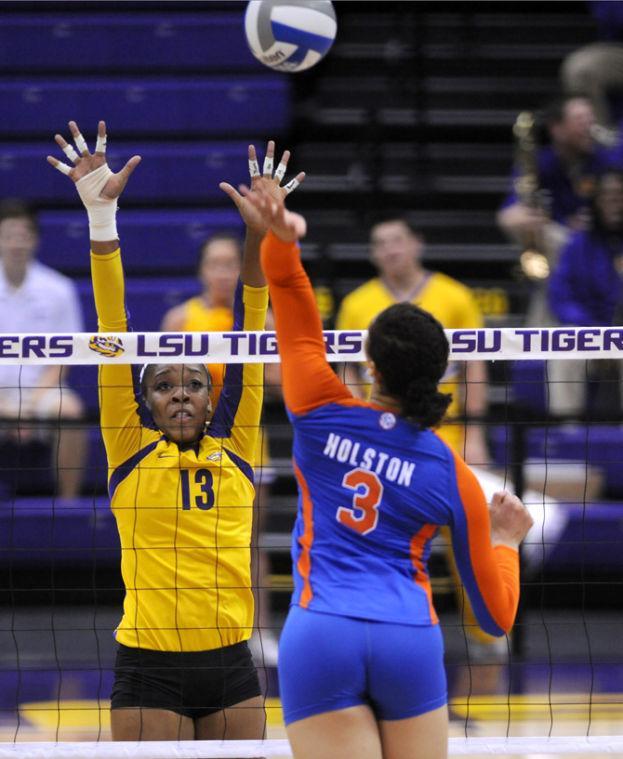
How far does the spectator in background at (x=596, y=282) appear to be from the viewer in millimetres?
8031

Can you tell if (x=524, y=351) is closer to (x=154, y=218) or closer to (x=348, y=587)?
(x=348, y=587)

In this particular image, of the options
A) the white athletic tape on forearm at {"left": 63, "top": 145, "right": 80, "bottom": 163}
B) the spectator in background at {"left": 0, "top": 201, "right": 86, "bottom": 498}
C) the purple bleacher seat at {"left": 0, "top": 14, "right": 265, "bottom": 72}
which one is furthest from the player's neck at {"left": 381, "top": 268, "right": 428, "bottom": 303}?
the purple bleacher seat at {"left": 0, "top": 14, "right": 265, "bottom": 72}

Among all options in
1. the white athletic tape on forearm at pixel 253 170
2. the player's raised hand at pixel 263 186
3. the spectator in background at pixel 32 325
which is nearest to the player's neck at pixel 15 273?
the spectator in background at pixel 32 325

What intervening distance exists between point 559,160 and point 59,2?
15.8ft

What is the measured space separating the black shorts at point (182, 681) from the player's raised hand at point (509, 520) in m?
1.14

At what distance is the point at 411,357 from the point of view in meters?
3.38

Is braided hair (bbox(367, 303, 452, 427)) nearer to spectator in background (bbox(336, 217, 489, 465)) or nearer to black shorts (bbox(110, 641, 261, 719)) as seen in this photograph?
black shorts (bbox(110, 641, 261, 719))

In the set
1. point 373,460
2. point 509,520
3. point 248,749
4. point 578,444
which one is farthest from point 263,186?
point 578,444

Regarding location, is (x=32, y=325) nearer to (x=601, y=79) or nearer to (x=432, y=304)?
(x=432, y=304)

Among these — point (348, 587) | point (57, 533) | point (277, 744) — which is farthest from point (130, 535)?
point (57, 533)

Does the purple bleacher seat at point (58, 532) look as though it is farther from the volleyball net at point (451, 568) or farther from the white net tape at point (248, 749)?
the white net tape at point (248, 749)

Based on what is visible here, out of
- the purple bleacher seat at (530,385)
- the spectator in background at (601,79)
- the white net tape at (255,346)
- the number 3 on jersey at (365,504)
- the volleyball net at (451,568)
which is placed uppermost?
the spectator in background at (601,79)

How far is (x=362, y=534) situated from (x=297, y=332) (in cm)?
52

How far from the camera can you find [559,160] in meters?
8.88
